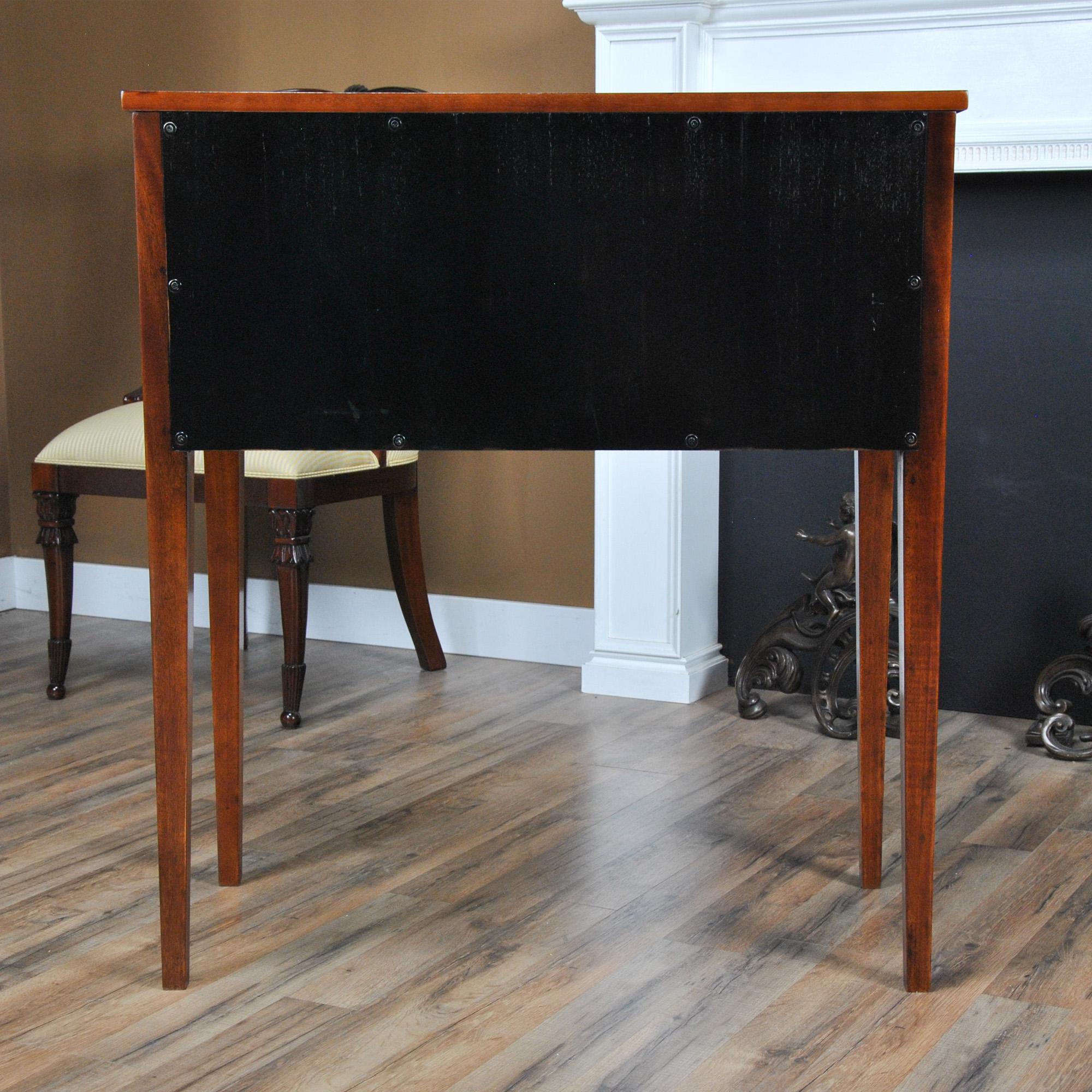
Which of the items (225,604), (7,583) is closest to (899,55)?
(225,604)

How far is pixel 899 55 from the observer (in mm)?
2281

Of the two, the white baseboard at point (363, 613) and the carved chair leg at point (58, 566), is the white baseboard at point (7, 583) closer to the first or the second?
the white baseboard at point (363, 613)

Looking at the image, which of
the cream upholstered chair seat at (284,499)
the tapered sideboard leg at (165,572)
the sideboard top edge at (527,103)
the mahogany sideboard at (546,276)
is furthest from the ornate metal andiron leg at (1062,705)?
the tapered sideboard leg at (165,572)

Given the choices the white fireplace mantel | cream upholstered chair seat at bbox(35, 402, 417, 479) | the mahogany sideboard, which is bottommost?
cream upholstered chair seat at bbox(35, 402, 417, 479)

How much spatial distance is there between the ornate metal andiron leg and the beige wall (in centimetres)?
89

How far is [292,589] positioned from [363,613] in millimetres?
607

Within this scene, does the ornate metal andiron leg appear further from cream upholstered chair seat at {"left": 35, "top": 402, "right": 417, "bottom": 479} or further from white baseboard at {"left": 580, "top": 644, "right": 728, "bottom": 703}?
cream upholstered chair seat at {"left": 35, "top": 402, "right": 417, "bottom": 479}

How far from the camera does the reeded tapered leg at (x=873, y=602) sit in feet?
5.16

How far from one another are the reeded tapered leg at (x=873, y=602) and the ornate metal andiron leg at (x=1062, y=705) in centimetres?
69

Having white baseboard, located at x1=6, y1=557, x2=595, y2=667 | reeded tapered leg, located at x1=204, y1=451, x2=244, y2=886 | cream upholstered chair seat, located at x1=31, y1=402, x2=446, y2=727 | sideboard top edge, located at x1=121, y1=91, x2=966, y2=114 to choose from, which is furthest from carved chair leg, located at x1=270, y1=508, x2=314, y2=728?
sideboard top edge, located at x1=121, y1=91, x2=966, y2=114

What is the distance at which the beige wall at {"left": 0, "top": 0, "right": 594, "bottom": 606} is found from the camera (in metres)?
2.73

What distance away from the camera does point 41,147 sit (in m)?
3.20

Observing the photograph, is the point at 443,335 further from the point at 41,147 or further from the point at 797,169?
the point at 41,147

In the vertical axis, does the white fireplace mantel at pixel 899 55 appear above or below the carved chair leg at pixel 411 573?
above
